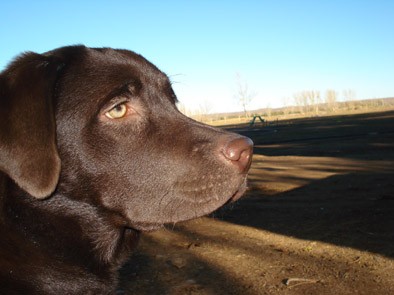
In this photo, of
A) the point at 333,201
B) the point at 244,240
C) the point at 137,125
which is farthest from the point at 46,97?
the point at 333,201

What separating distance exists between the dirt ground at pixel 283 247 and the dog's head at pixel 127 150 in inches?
70.5

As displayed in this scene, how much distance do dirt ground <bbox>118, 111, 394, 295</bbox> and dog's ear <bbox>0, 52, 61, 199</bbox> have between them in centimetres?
224

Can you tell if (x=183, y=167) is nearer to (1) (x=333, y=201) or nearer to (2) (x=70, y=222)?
(2) (x=70, y=222)

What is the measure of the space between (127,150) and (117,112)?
280 mm

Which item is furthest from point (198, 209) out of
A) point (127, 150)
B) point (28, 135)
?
point (28, 135)

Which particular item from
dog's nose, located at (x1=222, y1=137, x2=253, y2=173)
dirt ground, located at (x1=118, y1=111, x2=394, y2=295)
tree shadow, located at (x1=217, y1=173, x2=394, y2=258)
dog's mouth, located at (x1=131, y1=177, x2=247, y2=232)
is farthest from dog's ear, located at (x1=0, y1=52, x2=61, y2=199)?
tree shadow, located at (x1=217, y1=173, x2=394, y2=258)

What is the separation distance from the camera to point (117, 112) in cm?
279

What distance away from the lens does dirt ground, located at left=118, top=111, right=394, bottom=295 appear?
430 cm

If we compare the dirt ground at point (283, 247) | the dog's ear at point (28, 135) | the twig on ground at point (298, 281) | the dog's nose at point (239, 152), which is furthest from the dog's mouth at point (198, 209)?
the twig on ground at point (298, 281)

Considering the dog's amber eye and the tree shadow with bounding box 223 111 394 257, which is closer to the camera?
the dog's amber eye

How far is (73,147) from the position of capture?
2.71 metres

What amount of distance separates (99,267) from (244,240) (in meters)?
3.21

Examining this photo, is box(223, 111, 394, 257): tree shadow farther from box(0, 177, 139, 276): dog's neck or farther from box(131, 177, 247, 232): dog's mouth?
box(0, 177, 139, 276): dog's neck

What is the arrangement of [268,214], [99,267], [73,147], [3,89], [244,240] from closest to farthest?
1. [3,89]
2. [73,147]
3. [99,267]
4. [244,240]
5. [268,214]
